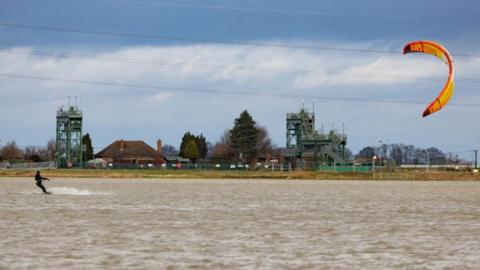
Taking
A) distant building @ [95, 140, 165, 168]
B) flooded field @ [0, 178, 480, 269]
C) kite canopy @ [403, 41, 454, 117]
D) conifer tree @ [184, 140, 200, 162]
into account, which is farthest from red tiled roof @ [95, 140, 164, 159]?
flooded field @ [0, 178, 480, 269]

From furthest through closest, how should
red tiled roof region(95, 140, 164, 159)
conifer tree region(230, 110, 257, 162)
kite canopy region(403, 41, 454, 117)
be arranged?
red tiled roof region(95, 140, 164, 159) → conifer tree region(230, 110, 257, 162) → kite canopy region(403, 41, 454, 117)

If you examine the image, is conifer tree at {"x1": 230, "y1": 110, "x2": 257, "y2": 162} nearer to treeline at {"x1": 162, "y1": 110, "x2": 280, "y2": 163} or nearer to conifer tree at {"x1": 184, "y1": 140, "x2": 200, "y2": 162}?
treeline at {"x1": 162, "y1": 110, "x2": 280, "y2": 163}

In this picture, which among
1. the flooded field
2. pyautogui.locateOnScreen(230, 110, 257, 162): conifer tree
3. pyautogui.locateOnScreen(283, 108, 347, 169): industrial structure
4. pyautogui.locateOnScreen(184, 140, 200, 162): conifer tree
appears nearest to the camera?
the flooded field

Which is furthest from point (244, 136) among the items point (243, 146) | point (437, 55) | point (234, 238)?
point (234, 238)

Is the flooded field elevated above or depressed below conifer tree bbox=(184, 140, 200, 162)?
below

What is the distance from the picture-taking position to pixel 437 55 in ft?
169

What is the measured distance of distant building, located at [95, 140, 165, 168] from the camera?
6796 inches

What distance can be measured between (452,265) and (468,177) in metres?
97.9

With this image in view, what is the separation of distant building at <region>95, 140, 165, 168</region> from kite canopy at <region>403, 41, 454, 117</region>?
122 metres

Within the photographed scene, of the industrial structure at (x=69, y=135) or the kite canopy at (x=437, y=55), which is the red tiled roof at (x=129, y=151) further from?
the kite canopy at (x=437, y=55)

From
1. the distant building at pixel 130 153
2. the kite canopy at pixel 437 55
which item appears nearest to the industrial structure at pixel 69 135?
the distant building at pixel 130 153

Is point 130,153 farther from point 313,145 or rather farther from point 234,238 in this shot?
point 234,238

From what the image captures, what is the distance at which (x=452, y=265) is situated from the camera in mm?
14719

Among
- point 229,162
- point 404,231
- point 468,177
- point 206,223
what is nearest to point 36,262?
point 206,223
